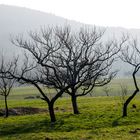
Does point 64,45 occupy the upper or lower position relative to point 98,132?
upper

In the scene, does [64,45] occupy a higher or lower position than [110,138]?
higher

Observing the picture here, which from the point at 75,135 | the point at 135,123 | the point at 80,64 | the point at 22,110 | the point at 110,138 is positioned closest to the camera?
the point at 110,138

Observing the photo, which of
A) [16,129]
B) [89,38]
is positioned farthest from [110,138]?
[89,38]

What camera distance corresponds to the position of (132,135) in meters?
28.3

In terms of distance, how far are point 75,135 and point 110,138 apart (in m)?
3.68

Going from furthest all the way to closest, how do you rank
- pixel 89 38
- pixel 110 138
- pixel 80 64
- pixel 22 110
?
pixel 22 110 < pixel 89 38 < pixel 80 64 < pixel 110 138

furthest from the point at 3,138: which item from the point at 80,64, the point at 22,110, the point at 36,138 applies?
the point at 22,110

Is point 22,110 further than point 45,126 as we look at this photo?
Yes

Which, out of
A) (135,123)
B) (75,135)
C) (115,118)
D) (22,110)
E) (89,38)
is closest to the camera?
(75,135)

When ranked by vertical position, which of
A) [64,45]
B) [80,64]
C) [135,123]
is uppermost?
[64,45]

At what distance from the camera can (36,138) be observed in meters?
29.1

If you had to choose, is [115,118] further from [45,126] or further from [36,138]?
[36,138]

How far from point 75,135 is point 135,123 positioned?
369 inches

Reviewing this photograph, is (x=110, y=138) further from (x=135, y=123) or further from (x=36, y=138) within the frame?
(x=135, y=123)
